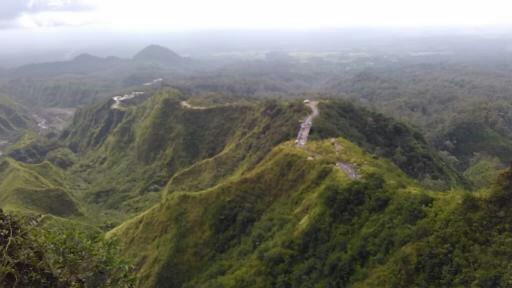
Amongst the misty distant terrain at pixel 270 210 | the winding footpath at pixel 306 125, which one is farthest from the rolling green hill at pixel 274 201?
the winding footpath at pixel 306 125

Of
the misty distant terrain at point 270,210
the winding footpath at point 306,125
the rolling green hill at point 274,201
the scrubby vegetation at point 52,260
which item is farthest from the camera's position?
the winding footpath at point 306,125

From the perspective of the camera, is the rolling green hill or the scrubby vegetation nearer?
the scrubby vegetation

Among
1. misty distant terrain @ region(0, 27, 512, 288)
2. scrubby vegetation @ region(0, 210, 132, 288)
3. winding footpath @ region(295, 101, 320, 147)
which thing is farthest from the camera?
winding footpath @ region(295, 101, 320, 147)

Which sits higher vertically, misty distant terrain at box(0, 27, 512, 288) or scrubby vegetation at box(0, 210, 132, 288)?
scrubby vegetation at box(0, 210, 132, 288)

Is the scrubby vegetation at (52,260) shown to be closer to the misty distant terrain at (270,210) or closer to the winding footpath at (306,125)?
the misty distant terrain at (270,210)

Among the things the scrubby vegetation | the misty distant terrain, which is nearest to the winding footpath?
the misty distant terrain

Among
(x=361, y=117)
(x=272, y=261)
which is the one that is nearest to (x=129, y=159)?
(x=361, y=117)

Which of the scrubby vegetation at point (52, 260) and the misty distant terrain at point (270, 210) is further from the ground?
the scrubby vegetation at point (52, 260)

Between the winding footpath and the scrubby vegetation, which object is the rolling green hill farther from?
the scrubby vegetation

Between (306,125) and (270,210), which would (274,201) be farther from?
(306,125)

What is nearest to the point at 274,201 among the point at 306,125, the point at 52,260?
the point at 306,125
